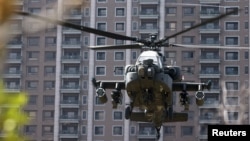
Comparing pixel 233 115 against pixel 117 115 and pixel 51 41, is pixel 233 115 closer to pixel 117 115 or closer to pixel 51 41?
pixel 117 115

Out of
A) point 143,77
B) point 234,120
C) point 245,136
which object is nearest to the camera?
point 245,136

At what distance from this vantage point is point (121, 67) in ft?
223

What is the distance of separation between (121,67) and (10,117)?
66.1 metres

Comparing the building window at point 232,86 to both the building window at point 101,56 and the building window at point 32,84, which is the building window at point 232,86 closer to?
the building window at point 101,56

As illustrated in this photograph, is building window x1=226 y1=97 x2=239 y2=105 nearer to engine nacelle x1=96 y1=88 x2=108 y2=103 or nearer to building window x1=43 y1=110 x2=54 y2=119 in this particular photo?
building window x1=43 y1=110 x2=54 y2=119

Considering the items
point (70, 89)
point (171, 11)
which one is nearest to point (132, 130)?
point (70, 89)

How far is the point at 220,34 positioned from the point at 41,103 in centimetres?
2182

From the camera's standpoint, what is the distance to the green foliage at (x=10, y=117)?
1.95 meters

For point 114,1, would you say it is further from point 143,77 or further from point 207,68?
point 143,77

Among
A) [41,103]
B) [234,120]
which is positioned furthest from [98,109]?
[234,120]

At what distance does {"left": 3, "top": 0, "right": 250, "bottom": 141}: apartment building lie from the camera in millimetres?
67062

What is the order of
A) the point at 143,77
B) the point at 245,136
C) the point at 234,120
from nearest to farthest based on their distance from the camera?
the point at 245,136, the point at 143,77, the point at 234,120

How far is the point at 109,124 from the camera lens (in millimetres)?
68062

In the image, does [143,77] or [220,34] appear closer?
[143,77]
